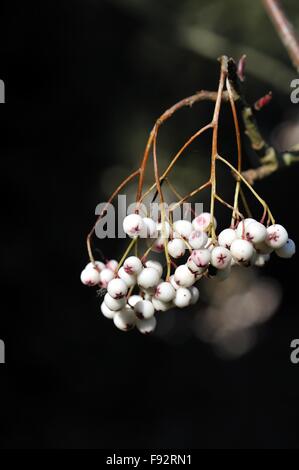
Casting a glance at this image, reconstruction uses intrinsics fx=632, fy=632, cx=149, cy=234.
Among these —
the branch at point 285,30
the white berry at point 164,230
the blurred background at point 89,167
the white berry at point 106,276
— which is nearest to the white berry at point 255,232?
the white berry at point 164,230

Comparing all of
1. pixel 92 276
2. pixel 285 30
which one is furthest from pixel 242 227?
pixel 285 30

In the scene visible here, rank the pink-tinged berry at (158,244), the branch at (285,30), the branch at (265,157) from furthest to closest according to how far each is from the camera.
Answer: the branch at (285,30) → the branch at (265,157) → the pink-tinged berry at (158,244)

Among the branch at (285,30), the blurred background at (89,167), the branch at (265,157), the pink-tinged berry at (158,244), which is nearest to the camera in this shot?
the pink-tinged berry at (158,244)

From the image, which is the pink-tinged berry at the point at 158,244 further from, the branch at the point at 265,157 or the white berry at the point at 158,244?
the branch at the point at 265,157

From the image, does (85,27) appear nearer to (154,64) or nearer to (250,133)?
(154,64)

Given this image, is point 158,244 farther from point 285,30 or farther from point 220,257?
point 285,30

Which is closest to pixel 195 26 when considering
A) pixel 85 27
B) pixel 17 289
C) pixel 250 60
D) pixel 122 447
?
pixel 250 60
